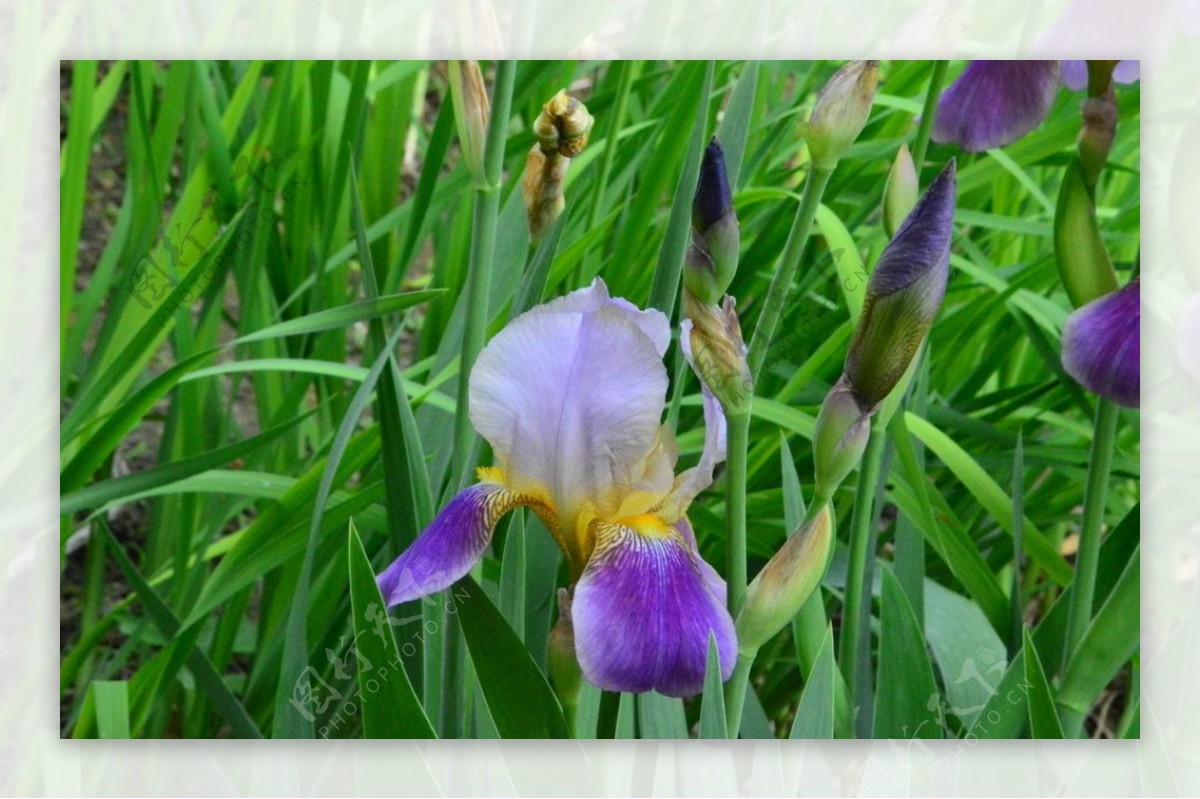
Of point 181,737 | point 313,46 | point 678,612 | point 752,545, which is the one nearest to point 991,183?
point 752,545

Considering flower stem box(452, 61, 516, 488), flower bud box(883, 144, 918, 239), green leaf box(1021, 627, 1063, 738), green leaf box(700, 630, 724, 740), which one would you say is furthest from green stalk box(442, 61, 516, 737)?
green leaf box(1021, 627, 1063, 738)

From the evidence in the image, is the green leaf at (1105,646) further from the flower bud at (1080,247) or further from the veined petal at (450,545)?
the veined petal at (450,545)

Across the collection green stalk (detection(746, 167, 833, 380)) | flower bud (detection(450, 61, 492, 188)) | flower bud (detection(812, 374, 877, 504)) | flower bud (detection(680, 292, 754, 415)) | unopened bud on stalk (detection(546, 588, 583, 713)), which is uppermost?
flower bud (detection(450, 61, 492, 188))

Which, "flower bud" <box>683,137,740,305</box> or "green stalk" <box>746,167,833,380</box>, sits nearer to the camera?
"flower bud" <box>683,137,740,305</box>

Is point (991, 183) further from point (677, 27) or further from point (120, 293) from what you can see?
point (120, 293)

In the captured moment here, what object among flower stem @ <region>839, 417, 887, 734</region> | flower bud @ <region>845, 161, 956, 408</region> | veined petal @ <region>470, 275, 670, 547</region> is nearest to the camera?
flower bud @ <region>845, 161, 956, 408</region>

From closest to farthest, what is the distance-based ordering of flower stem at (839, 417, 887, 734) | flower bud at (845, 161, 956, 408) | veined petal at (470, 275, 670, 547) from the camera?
flower bud at (845, 161, 956, 408) → veined petal at (470, 275, 670, 547) → flower stem at (839, 417, 887, 734)

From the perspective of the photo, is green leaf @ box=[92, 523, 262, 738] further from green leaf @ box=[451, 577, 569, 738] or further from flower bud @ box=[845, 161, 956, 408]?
flower bud @ box=[845, 161, 956, 408]
